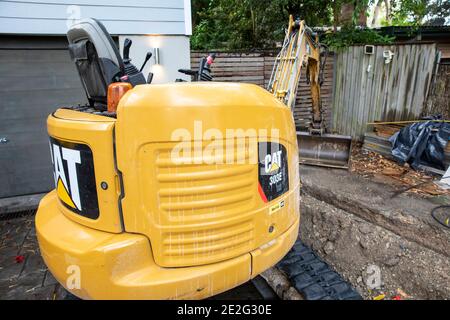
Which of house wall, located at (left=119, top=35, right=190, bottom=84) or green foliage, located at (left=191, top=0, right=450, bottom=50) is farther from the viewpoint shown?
green foliage, located at (left=191, top=0, right=450, bottom=50)

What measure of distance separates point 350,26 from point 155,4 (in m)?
5.58

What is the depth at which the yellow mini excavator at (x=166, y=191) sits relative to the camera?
150 cm

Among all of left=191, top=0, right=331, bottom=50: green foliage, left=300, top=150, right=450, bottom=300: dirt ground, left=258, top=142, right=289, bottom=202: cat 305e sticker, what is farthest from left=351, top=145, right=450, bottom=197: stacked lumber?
left=191, top=0, right=331, bottom=50: green foliage

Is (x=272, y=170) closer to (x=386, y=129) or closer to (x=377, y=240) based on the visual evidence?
(x=377, y=240)

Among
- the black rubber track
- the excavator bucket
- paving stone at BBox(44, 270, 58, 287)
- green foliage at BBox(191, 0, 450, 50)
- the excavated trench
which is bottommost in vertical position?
paving stone at BBox(44, 270, 58, 287)

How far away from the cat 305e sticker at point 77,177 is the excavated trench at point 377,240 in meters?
1.80

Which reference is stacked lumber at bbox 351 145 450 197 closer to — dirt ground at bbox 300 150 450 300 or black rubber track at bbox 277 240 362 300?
dirt ground at bbox 300 150 450 300

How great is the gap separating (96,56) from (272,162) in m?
1.50

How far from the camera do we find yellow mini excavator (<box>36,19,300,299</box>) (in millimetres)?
1504

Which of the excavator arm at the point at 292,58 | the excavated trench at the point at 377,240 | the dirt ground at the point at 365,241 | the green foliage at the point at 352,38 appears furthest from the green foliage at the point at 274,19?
the excavated trench at the point at 377,240

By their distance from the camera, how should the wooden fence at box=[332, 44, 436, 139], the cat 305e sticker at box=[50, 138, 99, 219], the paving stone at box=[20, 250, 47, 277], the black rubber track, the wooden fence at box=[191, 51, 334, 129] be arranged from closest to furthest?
the cat 305e sticker at box=[50, 138, 99, 219] < the black rubber track < the paving stone at box=[20, 250, 47, 277] < the wooden fence at box=[191, 51, 334, 129] < the wooden fence at box=[332, 44, 436, 139]

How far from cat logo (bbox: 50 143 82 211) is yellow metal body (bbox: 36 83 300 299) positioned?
8 centimetres

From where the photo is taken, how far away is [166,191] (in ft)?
5.01

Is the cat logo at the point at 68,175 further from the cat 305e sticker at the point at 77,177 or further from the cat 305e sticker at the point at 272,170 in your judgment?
the cat 305e sticker at the point at 272,170
